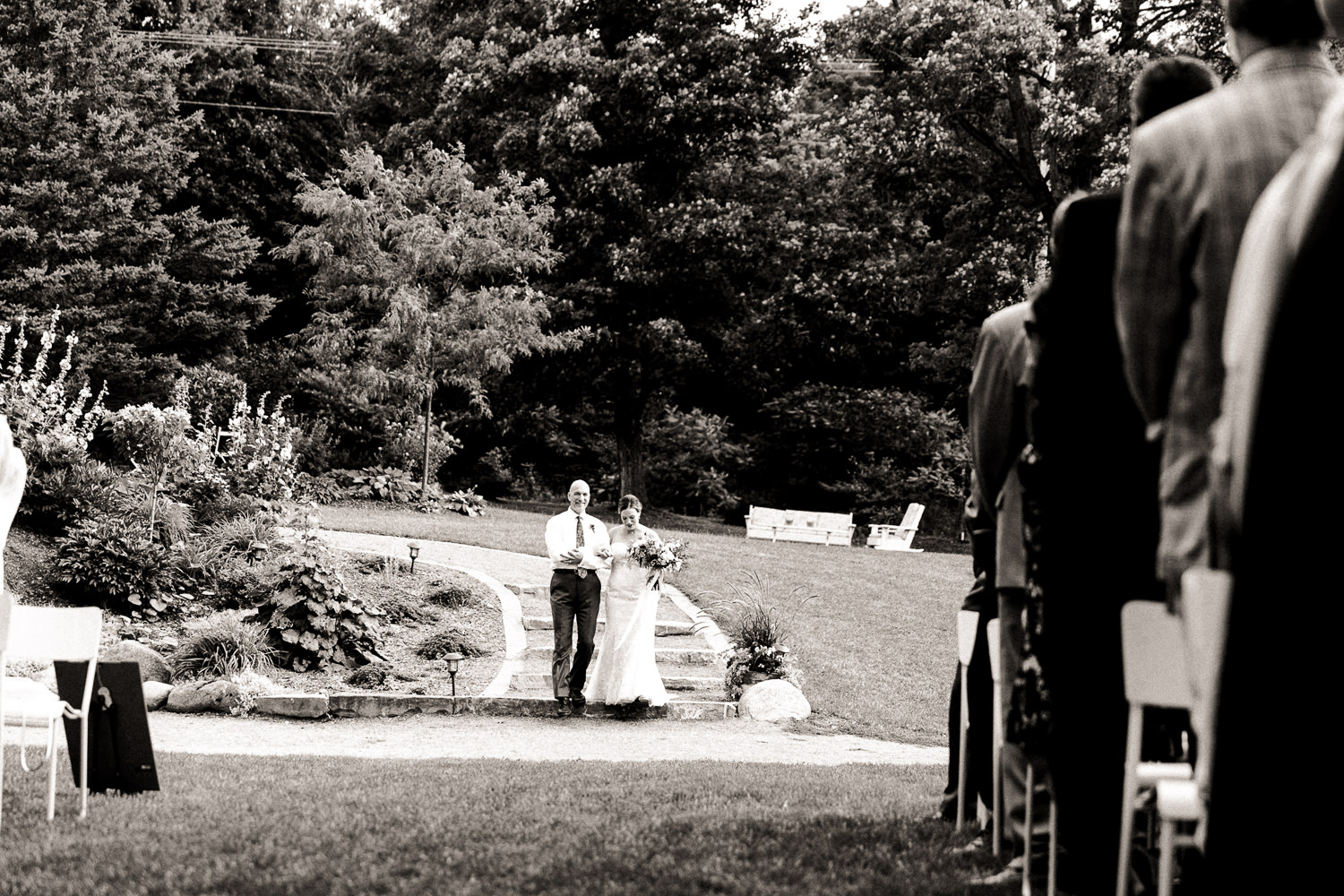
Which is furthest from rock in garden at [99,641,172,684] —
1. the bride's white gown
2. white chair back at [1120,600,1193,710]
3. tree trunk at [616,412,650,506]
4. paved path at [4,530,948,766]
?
tree trunk at [616,412,650,506]

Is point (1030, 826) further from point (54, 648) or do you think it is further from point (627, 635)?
point (627, 635)

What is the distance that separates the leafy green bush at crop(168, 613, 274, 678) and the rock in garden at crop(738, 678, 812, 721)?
456 centimetres

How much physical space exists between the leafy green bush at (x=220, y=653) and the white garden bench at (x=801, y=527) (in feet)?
51.4

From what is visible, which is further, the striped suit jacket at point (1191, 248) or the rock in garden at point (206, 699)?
the rock in garden at point (206, 699)

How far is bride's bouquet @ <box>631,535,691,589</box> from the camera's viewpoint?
12.8 m

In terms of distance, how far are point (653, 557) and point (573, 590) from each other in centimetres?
82

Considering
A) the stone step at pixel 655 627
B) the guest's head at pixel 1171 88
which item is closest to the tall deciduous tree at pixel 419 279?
the stone step at pixel 655 627

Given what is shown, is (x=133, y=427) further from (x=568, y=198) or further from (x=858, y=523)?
(x=858, y=523)

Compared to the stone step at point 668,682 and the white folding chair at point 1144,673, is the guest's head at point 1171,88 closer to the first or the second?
the white folding chair at point 1144,673

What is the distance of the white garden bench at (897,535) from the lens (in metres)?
27.7

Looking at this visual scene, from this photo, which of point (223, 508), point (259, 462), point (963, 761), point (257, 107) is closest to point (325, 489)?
point (259, 462)

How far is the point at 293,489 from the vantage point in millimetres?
19062

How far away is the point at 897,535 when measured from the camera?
2814 centimetres

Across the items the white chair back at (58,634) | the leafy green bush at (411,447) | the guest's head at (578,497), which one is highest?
the leafy green bush at (411,447)
